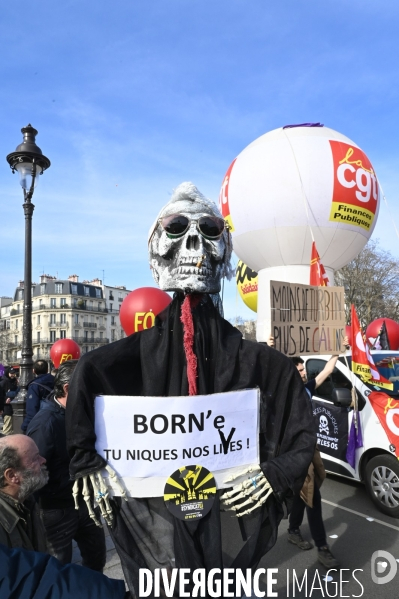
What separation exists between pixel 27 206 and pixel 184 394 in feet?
20.3

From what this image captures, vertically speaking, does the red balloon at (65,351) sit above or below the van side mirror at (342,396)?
above

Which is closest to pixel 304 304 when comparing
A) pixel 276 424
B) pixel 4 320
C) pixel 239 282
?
pixel 276 424

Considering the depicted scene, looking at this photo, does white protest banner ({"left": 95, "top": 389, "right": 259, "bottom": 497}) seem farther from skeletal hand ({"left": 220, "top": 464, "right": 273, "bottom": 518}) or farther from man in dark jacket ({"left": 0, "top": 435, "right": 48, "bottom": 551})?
man in dark jacket ({"left": 0, "top": 435, "right": 48, "bottom": 551})

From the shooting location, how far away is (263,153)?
915cm

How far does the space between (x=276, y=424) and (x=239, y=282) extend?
1426 centimetres

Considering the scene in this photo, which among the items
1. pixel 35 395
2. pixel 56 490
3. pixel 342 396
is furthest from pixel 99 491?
pixel 342 396

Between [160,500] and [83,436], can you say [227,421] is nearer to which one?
[160,500]

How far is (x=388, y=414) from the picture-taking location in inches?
195

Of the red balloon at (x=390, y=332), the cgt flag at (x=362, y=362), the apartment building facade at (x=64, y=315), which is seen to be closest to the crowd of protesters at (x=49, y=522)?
the cgt flag at (x=362, y=362)

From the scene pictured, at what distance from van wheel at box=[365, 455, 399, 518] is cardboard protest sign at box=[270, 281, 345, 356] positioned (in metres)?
1.39

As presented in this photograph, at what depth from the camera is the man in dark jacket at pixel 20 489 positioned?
6.42ft

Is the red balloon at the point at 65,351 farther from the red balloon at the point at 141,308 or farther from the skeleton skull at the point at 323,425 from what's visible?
the skeleton skull at the point at 323,425

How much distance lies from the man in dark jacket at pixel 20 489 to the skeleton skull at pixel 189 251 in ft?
3.42

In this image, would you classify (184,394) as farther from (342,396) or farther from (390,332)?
(390,332)
